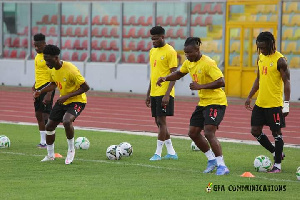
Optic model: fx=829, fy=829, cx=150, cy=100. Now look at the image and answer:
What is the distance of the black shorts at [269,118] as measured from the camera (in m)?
12.9

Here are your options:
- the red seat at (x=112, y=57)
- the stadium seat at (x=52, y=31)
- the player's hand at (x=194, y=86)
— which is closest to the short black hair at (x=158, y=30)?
the player's hand at (x=194, y=86)

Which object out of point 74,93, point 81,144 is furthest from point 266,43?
point 81,144

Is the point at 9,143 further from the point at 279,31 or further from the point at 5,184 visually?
the point at 279,31

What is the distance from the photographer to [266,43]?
12672 millimetres

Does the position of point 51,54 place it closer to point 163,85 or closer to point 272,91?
point 163,85

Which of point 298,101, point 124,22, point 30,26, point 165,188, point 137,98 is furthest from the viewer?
point 30,26

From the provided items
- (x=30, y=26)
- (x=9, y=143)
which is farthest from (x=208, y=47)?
(x=9, y=143)

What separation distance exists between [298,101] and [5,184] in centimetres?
1835

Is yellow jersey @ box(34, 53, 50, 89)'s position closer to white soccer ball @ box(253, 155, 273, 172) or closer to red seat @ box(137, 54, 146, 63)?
white soccer ball @ box(253, 155, 273, 172)

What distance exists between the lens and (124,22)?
33.5m

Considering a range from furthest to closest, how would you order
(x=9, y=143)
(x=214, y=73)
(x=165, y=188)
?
(x=9, y=143) < (x=214, y=73) < (x=165, y=188)

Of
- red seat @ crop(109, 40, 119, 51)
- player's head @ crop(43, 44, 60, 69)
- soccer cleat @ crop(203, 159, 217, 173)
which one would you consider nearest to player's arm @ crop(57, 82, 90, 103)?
player's head @ crop(43, 44, 60, 69)

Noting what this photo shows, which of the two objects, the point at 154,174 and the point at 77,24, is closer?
the point at 154,174

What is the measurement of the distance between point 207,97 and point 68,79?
2432 mm
